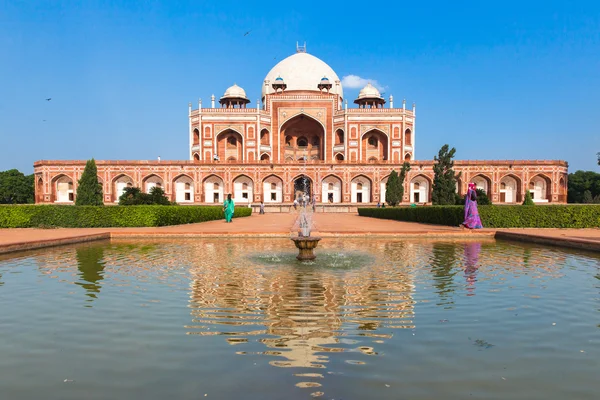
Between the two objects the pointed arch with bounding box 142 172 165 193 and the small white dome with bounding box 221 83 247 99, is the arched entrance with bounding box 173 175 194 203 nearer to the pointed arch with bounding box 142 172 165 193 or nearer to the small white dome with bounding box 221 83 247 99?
the pointed arch with bounding box 142 172 165 193

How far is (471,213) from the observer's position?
12.5 metres

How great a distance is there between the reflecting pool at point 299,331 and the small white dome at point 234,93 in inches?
1577

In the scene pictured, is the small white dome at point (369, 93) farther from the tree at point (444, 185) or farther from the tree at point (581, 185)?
the tree at point (444, 185)

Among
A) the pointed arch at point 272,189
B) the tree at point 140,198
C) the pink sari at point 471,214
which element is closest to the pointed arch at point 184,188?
the pointed arch at point 272,189

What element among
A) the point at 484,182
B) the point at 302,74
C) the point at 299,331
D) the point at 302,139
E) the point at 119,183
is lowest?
the point at 299,331

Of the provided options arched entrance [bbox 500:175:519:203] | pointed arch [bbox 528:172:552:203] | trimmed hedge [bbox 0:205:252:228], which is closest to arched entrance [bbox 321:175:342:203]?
arched entrance [bbox 500:175:519:203]

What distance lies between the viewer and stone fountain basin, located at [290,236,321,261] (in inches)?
273

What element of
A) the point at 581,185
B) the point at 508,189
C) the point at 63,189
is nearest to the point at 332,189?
the point at 508,189

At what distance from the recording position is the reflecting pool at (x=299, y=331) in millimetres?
2502

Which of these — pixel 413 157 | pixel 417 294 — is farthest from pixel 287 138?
pixel 417 294

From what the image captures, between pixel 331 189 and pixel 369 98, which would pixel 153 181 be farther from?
pixel 369 98

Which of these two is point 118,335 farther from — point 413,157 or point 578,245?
point 413,157

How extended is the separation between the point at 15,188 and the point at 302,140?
1145 inches

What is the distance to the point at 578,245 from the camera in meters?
8.51
